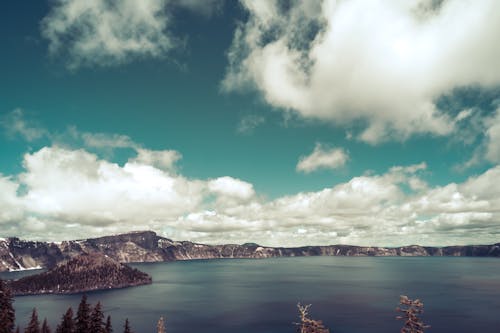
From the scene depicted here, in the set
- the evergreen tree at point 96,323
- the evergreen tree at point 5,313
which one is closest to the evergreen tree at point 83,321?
the evergreen tree at point 96,323

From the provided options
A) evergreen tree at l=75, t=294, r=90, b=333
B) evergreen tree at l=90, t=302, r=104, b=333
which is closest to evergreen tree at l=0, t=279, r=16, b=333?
evergreen tree at l=75, t=294, r=90, b=333

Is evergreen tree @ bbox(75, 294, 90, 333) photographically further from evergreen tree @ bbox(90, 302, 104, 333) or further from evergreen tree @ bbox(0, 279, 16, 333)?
evergreen tree @ bbox(0, 279, 16, 333)

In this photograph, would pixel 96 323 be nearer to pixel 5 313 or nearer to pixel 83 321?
pixel 83 321

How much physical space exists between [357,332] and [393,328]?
26.4 metres

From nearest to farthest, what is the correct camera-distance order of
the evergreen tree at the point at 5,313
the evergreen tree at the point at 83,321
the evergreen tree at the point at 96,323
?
the evergreen tree at the point at 5,313 < the evergreen tree at the point at 96,323 < the evergreen tree at the point at 83,321

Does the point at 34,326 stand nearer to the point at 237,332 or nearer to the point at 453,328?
the point at 237,332

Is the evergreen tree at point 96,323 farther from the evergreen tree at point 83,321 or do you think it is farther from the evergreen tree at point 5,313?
the evergreen tree at point 5,313

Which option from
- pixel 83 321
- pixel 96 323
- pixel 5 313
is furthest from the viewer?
pixel 83 321

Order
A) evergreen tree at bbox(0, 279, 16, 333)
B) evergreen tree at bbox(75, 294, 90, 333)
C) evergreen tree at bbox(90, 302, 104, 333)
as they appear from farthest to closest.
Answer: evergreen tree at bbox(75, 294, 90, 333), evergreen tree at bbox(90, 302, 104, 333), evergreen tree at bbox(0, 279, 16, 333)

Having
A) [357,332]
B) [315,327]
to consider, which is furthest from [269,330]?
[315,327]

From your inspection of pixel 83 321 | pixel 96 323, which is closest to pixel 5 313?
pixel 83 321

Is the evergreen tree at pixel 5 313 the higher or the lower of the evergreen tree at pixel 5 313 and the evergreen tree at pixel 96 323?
the higher

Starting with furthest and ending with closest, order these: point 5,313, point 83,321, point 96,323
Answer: point 83,321
point 96,323
point 5,313

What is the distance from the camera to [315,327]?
33875mm
